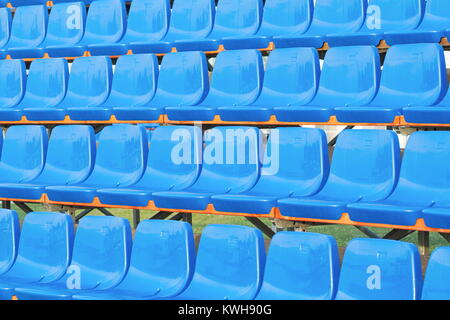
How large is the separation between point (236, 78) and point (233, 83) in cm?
1

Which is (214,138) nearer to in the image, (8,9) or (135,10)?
(135,10)

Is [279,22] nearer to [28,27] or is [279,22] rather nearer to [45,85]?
[45,85]

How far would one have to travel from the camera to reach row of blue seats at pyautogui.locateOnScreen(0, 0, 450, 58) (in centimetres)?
190

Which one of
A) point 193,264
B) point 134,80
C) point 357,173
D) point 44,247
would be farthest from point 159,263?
point 134,80

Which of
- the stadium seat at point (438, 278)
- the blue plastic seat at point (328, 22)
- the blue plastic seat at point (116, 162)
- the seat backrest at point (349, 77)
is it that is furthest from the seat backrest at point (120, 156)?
the stadium seat at point (438, 278)

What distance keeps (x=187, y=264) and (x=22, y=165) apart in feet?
2.22

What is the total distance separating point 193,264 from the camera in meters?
1.34

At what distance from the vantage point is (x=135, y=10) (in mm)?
2322

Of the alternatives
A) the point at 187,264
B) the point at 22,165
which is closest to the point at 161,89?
the point at 22,165

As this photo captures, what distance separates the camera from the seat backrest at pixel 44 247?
146cm

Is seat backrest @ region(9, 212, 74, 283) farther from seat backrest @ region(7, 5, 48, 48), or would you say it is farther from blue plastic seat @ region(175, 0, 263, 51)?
seat backrest @ region(7, 5, 48, 48)

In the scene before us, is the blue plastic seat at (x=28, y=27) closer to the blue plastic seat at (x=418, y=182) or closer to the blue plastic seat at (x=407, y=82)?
the blue plastic seat at (x=407, y=82)

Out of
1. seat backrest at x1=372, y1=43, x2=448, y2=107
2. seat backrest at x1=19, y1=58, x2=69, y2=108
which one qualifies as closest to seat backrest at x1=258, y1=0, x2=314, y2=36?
seat backrest at x1=372, y1=43, x2=448, y2=107

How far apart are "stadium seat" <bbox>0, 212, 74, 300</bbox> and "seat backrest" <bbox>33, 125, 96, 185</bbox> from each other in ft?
0.87
